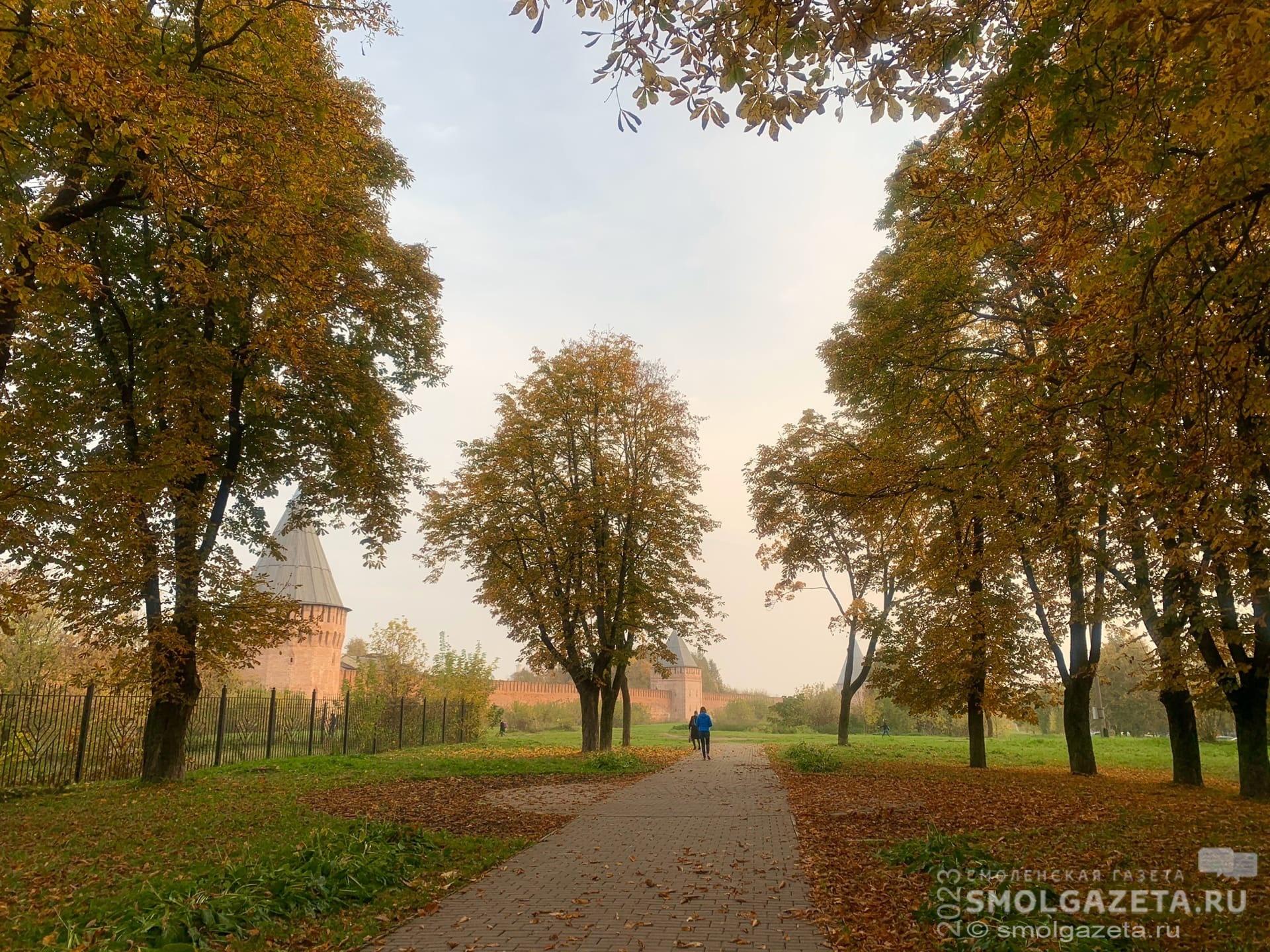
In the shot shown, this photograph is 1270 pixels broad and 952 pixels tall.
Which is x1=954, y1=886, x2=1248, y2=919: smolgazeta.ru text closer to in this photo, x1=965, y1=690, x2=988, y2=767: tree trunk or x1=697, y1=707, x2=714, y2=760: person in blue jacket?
x1=965, y1=690, x2=988, y2=767: tree trunk

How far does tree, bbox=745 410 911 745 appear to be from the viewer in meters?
12.2

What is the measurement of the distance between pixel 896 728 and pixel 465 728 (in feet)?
103

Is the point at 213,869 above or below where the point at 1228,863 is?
below

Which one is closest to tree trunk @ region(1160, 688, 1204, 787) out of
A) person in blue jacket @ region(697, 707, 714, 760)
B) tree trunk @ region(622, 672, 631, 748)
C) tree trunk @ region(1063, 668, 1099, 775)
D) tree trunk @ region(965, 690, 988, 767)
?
tree trunk @ region(1063, 668, 1099, 775)

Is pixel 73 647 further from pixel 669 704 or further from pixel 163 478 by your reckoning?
pixel 669 704

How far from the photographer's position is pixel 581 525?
78.0 ft

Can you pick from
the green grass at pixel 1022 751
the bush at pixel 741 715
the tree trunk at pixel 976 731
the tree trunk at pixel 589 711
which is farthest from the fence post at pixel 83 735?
the bush at pixel 741 715

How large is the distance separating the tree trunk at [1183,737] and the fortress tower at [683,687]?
189 feet

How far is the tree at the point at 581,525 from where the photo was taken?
24.2 m

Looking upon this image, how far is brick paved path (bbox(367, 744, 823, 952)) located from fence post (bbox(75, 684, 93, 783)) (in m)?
10.8

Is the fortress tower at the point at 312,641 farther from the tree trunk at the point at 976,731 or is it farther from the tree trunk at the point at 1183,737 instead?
the tree trunk at the point at 1183,737

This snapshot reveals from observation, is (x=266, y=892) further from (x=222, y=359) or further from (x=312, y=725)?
(x=312, y=725)

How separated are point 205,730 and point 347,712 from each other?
21.9 feet

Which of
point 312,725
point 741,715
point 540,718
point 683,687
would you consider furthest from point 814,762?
point 683,687
